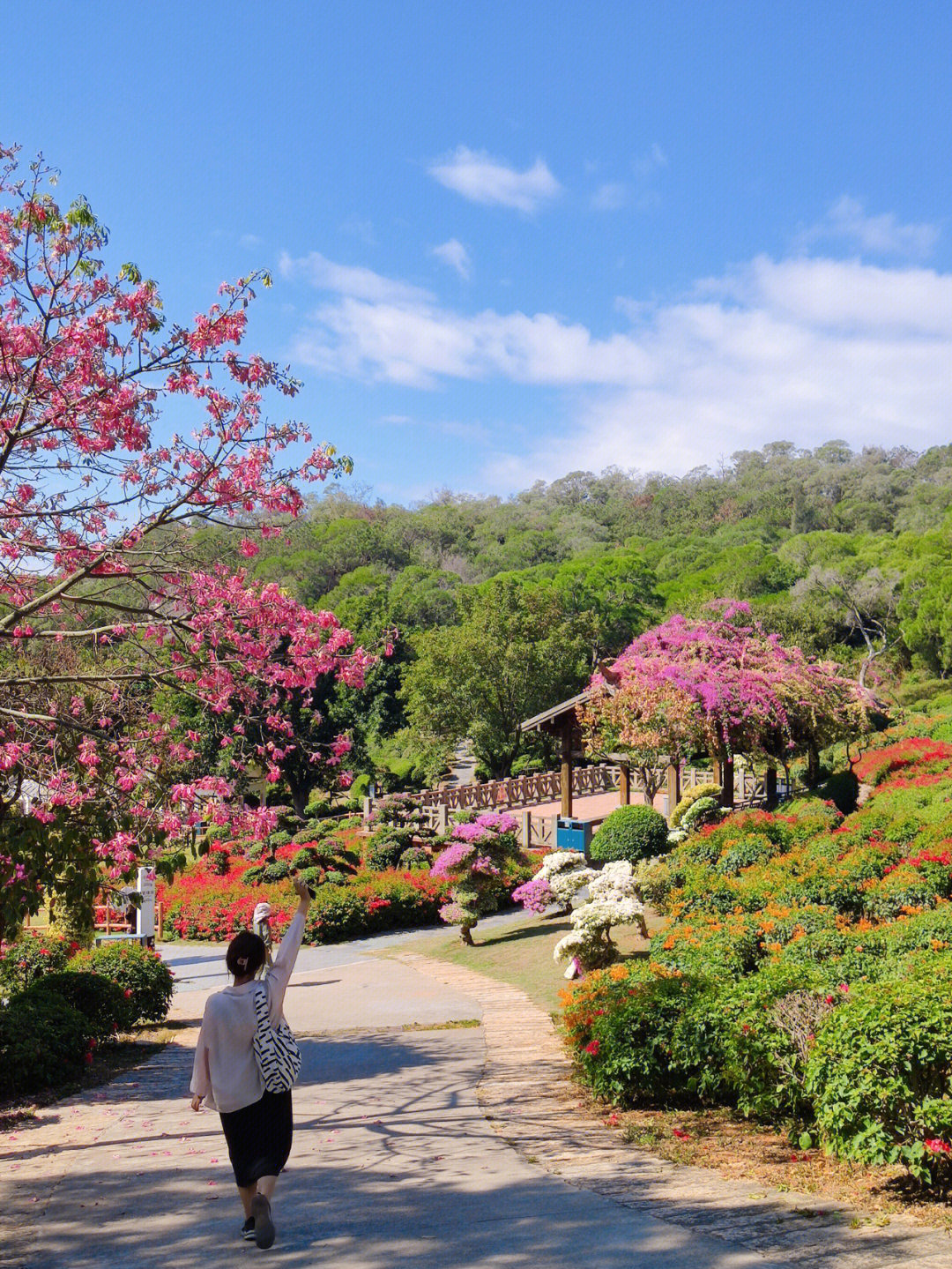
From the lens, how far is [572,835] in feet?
73.0

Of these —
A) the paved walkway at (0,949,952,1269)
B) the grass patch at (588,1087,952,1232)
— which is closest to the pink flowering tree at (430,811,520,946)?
the paved walkway at (0,949,952,1269)

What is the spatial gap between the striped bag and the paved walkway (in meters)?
0.65

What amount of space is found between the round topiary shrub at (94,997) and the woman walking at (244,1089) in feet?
18.8

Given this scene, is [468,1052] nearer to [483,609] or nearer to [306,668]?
[306,668]

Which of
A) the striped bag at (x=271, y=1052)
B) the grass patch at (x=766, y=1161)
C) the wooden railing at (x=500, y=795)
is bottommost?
the grass patch at (x=766, y=1161)

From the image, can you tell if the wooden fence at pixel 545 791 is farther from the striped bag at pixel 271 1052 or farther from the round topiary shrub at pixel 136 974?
the striped bag at pixel 271 1052

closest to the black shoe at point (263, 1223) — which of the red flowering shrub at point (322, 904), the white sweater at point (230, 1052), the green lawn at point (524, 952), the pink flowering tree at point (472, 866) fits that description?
the white sweater at point (230, 1052)

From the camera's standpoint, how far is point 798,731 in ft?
65.7

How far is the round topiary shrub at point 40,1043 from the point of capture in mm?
8078

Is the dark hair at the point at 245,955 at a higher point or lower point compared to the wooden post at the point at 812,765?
lower

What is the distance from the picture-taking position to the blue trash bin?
72.5ft

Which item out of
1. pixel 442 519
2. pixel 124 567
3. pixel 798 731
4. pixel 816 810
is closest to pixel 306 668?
pixel 124 567

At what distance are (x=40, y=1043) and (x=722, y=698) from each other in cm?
1297

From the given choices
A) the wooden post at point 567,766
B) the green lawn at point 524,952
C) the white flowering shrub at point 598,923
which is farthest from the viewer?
the wooden post at point 567,766
